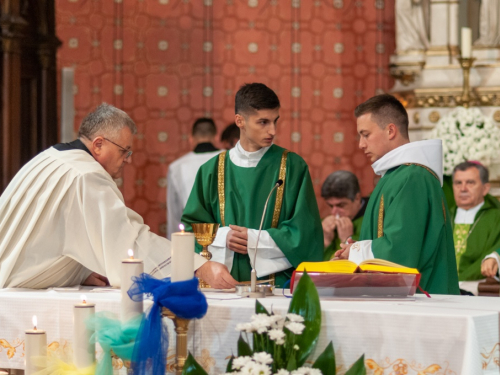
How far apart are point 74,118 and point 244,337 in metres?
6.09

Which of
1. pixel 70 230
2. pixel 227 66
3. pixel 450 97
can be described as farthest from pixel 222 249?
pixel 227 66

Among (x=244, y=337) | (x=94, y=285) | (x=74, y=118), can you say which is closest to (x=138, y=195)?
(x=74, y=118)

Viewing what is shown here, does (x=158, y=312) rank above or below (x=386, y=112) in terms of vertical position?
below

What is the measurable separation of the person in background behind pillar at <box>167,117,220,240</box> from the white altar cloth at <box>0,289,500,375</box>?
4279 millimetres

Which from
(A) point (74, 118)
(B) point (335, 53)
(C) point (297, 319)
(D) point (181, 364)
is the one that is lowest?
(D) point (181, 364)

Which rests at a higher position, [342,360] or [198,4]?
[198,4]

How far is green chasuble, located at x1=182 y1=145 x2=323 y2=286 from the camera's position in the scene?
4121 millimetres

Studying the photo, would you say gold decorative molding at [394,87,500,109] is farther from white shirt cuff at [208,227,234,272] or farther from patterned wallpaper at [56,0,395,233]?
white shirt cuff at [208,227,234,272]

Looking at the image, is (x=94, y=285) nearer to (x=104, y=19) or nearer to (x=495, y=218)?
(x=495, y=218)

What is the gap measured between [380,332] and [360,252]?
90 centimetres

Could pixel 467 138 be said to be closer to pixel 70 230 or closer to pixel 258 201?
pixel 258 201

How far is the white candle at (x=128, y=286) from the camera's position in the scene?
285cm

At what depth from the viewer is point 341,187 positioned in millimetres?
6379

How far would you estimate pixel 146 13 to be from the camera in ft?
28.8
